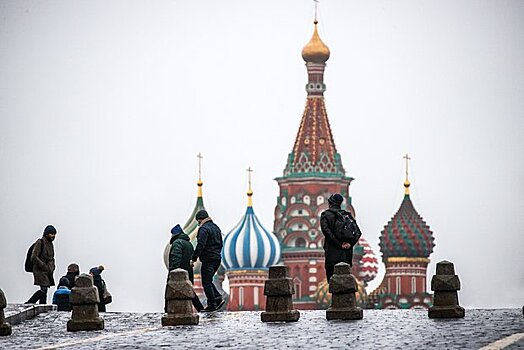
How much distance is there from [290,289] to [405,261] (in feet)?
393

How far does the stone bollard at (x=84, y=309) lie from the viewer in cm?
2812

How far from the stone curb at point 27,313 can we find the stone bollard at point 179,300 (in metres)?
2.51

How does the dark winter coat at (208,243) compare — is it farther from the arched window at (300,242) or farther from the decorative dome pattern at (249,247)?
the arched window at (300,242)

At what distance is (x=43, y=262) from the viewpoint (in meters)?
34.3

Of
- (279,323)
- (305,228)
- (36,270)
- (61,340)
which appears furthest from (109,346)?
(305,228)

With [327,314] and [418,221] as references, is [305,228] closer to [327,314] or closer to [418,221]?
[418,221]

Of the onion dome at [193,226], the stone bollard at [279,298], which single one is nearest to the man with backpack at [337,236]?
the stone bollard at [279,298]

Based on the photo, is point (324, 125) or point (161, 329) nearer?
point (161, 329)

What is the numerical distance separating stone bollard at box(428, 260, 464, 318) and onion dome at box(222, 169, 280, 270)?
11148 centimetres

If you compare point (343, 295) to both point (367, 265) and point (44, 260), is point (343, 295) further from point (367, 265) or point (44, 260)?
point (367, 265)

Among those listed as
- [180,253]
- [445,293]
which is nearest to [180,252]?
[180,253]

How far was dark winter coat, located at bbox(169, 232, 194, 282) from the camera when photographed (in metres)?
30.9

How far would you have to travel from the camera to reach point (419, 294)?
477 feet

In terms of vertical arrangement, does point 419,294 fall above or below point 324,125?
below
